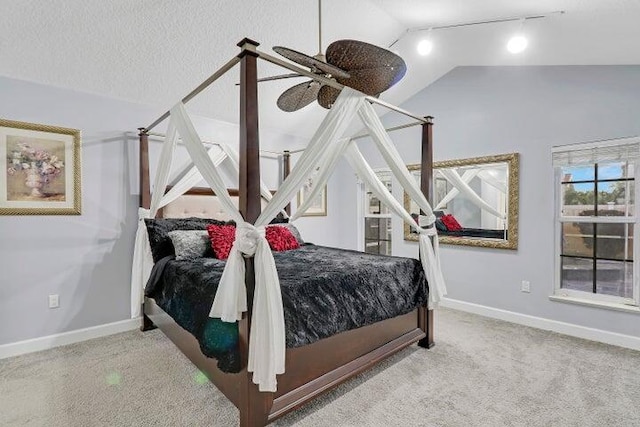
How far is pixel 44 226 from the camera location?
2.84 m

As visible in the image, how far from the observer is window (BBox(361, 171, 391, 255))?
4.98 m

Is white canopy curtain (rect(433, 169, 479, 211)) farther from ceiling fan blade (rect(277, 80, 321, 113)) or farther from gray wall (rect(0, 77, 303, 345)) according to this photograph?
gray wall (rect(0, 77, 303, 345))

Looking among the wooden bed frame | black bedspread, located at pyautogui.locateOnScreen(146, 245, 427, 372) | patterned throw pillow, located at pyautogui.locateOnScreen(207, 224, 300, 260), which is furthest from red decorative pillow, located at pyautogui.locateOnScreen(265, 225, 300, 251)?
the wooden bed frame

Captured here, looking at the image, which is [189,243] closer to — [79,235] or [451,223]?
[79,235]

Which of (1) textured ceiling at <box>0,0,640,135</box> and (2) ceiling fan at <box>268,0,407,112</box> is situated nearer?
(2) ceiling fan at <box>268,0,407,112</box>

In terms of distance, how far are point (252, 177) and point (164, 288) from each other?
161 centimetres

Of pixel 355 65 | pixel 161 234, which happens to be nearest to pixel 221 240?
pixel 161 234

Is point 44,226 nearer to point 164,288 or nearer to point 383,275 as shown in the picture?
point 164,288

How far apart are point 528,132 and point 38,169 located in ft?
15.9

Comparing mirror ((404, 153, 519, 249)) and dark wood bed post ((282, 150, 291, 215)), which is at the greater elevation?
dark wood bed post ((282, 150, 291, 215))

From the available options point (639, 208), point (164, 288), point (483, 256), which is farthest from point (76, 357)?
point (639, 208)

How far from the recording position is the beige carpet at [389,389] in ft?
6.24

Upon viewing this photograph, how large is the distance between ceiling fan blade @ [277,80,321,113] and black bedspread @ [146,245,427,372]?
131cm

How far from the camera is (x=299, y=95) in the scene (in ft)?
7.83
